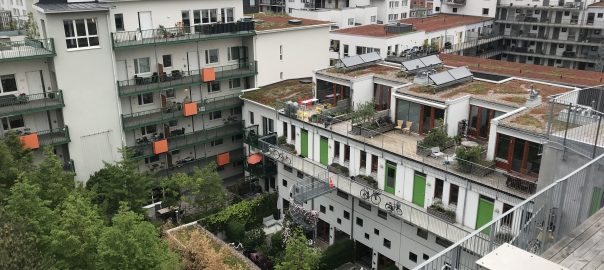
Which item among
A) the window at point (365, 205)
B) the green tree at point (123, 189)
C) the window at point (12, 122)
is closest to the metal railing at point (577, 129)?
the window at point (365, 205)

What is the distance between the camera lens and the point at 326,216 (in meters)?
40.2

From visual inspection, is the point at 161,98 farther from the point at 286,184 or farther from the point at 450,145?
the point at 450,145

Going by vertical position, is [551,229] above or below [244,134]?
above

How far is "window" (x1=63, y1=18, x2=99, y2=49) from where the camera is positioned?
38500mm

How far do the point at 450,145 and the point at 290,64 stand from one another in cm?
2356

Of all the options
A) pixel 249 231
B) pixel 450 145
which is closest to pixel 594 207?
pixel 450 145

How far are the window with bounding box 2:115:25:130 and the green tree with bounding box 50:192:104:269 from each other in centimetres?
1842

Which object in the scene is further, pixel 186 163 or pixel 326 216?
pixel 186 163

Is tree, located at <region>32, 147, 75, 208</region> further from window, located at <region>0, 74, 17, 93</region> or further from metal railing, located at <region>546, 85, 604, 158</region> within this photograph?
metal railing, located at <region>546, 85, 604, 158</region>

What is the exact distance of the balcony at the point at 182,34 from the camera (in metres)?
41.9

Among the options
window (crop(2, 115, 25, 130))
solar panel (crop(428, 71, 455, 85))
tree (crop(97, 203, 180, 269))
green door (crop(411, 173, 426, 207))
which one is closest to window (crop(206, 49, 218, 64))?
window (crop(2, 115, 25, 130))

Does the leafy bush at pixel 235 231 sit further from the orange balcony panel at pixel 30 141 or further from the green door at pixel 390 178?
the orange balcony panel at pixel 30 141

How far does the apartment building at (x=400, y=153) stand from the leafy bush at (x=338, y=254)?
103cm

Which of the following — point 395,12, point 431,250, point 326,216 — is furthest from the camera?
point 395,12
